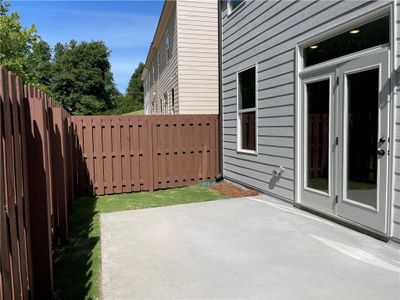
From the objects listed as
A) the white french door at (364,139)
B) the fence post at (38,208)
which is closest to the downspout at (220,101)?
the white french door at (364,139)

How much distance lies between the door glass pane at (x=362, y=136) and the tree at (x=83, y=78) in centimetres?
3034

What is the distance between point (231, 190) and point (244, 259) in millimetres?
3891

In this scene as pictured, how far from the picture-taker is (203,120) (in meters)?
8.48

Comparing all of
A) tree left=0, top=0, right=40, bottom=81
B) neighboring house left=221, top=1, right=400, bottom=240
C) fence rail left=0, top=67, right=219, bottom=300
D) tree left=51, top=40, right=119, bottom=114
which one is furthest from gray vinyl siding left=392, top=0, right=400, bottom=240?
tree left=51, top=40, right=119, bottom=114

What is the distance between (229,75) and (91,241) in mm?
5114

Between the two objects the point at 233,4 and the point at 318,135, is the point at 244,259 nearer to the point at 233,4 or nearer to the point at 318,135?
the point at 318,135

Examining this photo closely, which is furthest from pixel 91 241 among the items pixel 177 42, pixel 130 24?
pixel 130 24

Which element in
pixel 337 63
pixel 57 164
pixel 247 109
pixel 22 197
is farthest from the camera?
pixel 247 109

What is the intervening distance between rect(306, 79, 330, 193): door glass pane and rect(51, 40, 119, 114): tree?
96.7 ft

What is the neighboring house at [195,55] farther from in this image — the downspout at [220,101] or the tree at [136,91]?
the tree at [136,91]

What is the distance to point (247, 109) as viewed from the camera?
7137mm

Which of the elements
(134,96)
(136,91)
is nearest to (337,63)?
(134,96)

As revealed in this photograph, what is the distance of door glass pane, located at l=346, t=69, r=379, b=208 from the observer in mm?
3848

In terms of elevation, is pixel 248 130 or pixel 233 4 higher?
pixel 233 4
